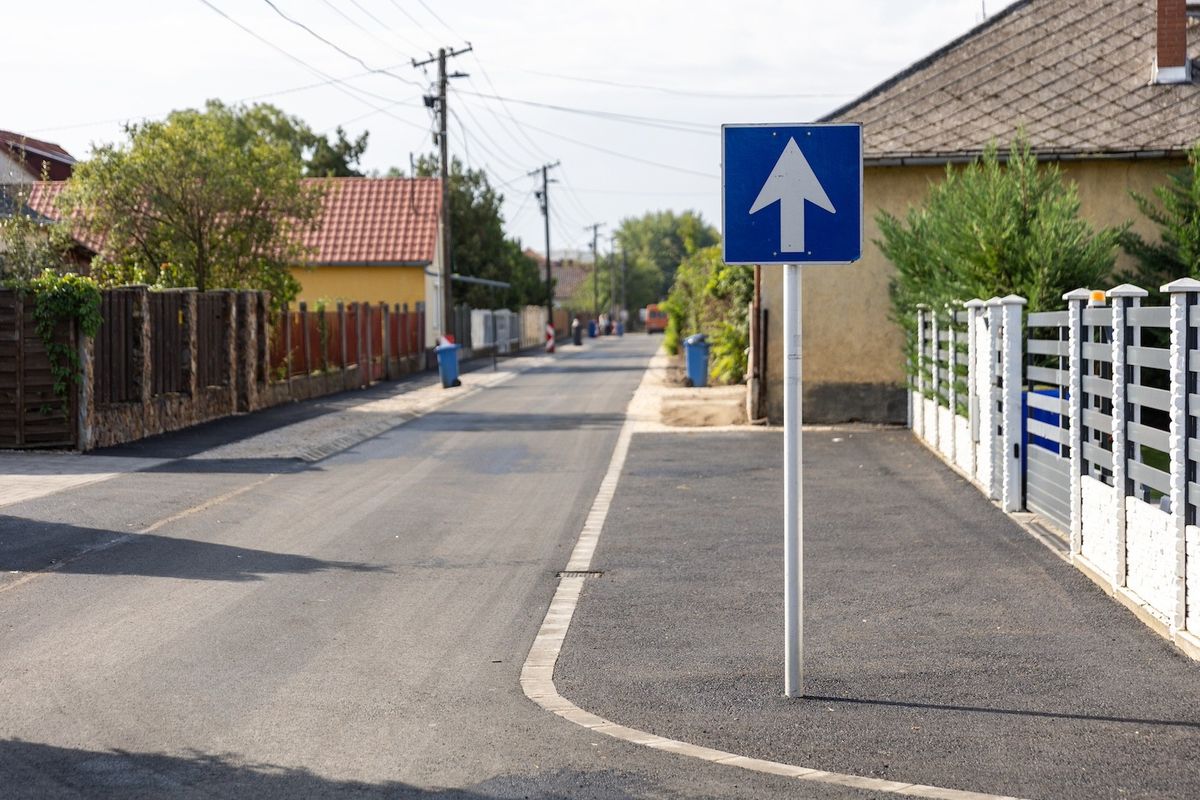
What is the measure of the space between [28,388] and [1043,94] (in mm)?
14878

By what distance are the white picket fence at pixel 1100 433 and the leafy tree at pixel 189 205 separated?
17.5 metres

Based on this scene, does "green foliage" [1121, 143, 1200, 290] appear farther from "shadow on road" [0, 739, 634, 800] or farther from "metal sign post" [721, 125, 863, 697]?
"shadow on road" [0, 739, 634, 800]

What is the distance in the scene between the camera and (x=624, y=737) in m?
6.15

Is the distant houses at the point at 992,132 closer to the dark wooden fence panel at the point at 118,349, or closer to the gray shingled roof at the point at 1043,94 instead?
the gray shingled roof at the point at 1043,94

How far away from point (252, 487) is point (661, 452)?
5.57 m

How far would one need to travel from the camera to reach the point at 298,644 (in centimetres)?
804

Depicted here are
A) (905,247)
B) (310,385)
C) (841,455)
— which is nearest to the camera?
(841,455)

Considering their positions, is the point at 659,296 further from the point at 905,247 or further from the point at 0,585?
the point at 0,585

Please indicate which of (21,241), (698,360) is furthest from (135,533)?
(698,360)

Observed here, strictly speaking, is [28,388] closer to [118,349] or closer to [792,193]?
[118,349]

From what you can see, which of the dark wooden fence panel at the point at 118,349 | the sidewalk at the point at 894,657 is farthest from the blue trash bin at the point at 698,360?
the sidewalk at the point at 894,657

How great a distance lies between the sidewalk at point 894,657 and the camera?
5871 millimetres

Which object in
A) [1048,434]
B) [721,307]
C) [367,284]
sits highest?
[367,284]

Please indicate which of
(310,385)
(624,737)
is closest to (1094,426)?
(624,737)
